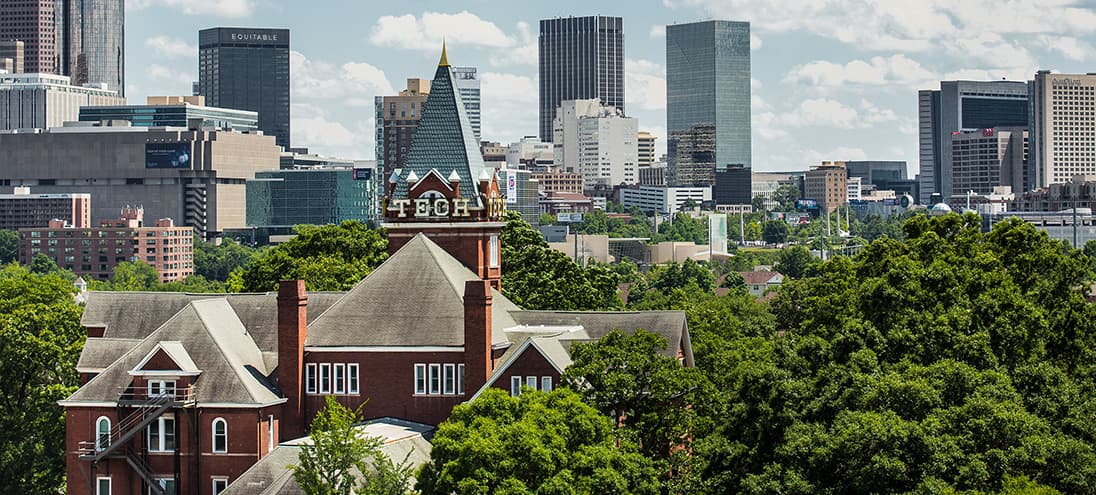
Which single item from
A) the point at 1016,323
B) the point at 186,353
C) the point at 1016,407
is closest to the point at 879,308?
the point at 1016,323

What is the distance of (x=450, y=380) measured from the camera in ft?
280

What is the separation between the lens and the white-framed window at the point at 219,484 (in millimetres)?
81125

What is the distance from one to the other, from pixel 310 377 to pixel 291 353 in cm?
153

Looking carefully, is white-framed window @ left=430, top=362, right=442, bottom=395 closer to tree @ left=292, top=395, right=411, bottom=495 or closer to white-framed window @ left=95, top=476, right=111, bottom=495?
tree @ left=292, top=395, right=411, bottom=495

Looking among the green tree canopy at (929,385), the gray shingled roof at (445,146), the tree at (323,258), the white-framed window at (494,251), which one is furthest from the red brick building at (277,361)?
the tree at (323,258)

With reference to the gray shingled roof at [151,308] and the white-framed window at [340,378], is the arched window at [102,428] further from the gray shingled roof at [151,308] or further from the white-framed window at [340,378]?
the white-framed window at [340,378]

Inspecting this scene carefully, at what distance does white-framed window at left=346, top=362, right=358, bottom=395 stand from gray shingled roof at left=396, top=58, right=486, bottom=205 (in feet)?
65.7

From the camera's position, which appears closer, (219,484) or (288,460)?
(288,460)

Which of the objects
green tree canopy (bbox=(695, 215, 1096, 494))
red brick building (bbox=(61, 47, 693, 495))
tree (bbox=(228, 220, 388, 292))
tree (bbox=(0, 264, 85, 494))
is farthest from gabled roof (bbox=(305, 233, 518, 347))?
tree (bbox=(228, 220, 388, 292))

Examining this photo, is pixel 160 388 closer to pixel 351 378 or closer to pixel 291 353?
pixel 291 353

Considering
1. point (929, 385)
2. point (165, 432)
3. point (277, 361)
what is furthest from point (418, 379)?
point (929, 385)

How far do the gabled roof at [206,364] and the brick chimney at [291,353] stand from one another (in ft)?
2.78

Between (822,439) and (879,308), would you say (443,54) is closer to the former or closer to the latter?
(879,308)

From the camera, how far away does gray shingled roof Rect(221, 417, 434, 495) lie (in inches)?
2901
